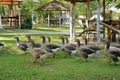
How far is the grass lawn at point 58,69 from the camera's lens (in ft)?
32.6

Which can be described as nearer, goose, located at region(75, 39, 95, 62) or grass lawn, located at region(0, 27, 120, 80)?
grass lawn, located at region(0, 27, 120, 80)

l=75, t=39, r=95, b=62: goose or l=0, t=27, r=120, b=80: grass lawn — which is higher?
l=75, t=39, r=95, b=62: goose

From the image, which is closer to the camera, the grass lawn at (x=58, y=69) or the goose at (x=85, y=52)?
the grass lawn at (x=58, y=69)

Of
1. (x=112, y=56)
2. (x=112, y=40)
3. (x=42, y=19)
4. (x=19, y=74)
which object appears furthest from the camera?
(x=42, y=19)

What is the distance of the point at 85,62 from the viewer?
12688 mm

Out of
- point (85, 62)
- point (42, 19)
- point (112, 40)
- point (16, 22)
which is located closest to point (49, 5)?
point (16, 22)

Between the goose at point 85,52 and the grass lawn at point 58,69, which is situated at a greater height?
the goose at point 85,52

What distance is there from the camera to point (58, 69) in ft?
36.8

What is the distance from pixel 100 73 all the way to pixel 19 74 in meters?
2.45

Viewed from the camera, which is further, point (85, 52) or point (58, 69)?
point (85, 52)

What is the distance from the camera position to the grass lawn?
32.6 feet

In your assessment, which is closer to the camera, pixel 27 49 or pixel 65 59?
pixel 65 59

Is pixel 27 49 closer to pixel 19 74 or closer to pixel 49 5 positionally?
pixel 19 74

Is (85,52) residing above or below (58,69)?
above
